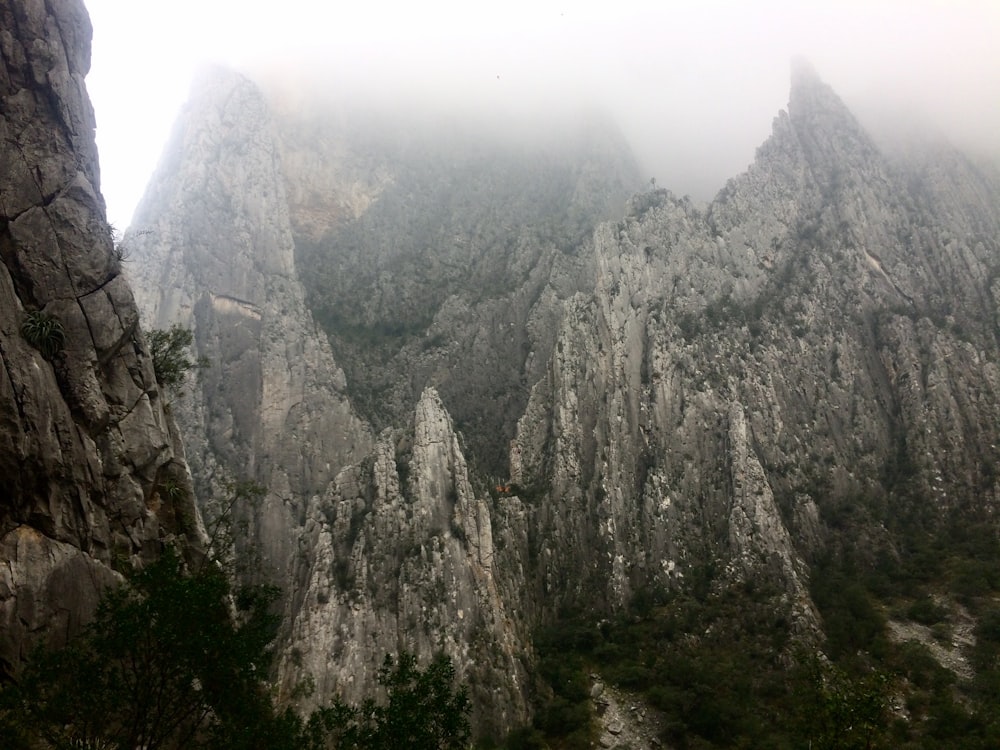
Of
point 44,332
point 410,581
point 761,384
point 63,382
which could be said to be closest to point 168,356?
point 63,382

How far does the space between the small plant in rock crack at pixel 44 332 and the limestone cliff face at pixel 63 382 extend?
0.08 metres

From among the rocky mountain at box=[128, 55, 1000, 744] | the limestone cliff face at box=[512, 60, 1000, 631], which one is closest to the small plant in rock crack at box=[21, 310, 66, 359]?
the rocky mountain at box=[128, 55, 1000, 744]

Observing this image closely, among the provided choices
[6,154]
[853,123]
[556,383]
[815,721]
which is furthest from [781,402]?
[6,154]

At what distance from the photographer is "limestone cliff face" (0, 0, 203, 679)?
2344 cm

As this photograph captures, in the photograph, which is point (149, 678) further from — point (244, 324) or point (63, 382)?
point (244, 324)

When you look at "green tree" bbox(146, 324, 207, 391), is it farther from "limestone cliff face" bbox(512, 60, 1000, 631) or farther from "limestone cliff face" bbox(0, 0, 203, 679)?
"limestone cliff face" bbox(512, 60, 1000, 631)

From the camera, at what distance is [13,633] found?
2175cm

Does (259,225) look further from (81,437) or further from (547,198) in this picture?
(81,437)

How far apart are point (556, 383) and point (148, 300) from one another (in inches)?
1746

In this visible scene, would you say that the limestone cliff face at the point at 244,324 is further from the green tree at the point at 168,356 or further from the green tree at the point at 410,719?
the green tree at the point at 410,719

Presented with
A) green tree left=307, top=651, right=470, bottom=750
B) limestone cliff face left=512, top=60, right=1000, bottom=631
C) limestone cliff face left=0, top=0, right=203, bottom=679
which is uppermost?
limestone cliff face left=512, top=60, right=1000, bottom=631

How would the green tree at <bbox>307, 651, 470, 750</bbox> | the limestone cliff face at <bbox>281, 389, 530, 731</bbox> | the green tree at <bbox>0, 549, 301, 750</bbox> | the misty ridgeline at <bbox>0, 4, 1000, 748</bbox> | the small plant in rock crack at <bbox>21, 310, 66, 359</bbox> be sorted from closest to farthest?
1. the green tree at <bbox>0, 549, 301, 750</bbox>
2. the green tree at <bbox>307, 651, 470, 750</bbox>
3. the small plant in rock crack at <bbox>21, 310, 66, 359</bbox>
4. the misty ridgeline at <bbox>0, 4, 1000, 748</bbox>
5. the limestone cliff face at <bbox>281, 389, 530, 731</bbox>

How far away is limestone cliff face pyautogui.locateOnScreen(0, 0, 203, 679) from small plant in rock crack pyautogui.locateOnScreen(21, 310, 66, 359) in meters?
0.08

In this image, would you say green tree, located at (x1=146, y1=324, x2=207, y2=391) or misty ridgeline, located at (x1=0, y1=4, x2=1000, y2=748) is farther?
green tree, located at (x1=146, y1=324, x2=207, y2=391)
